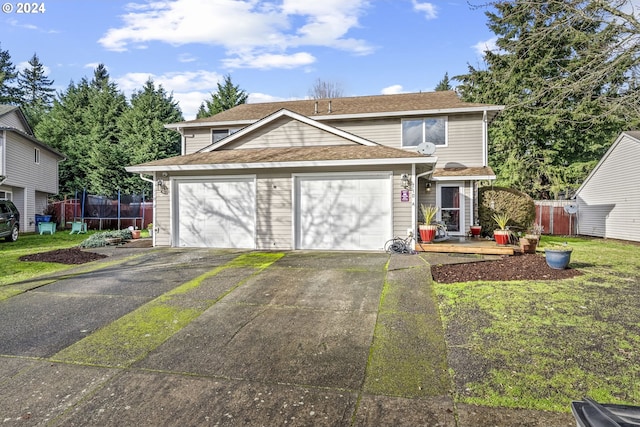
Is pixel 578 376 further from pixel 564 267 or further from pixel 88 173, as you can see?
pixel 88 173

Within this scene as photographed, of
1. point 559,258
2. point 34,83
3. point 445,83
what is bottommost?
point 559,258

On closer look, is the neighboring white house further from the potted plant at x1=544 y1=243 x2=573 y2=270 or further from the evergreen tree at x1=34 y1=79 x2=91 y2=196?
the evergreen tree at x1=34 y1=79 x2=91 y2=196

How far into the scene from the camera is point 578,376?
10.6 ft

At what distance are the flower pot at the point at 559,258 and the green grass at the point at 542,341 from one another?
2.87ft

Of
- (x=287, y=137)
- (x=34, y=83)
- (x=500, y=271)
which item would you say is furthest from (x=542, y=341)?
(x=34, y=83)

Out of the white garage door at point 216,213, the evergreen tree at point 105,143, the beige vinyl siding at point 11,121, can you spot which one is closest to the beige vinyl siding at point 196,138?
the white garage door at point 216,213

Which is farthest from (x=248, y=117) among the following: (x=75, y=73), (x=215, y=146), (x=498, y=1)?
(x=75, y=73)

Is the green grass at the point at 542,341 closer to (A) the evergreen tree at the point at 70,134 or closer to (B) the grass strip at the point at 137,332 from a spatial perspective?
(B) the grass strip at the point at 137,332

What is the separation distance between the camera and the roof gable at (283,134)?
35.7ft

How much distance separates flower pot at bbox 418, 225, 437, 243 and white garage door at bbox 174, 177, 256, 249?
474cm

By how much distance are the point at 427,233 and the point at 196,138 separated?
11458mm

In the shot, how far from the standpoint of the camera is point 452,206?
12914mm

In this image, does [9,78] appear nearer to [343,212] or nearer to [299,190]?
[299,190]

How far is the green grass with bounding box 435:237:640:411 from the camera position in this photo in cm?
303
